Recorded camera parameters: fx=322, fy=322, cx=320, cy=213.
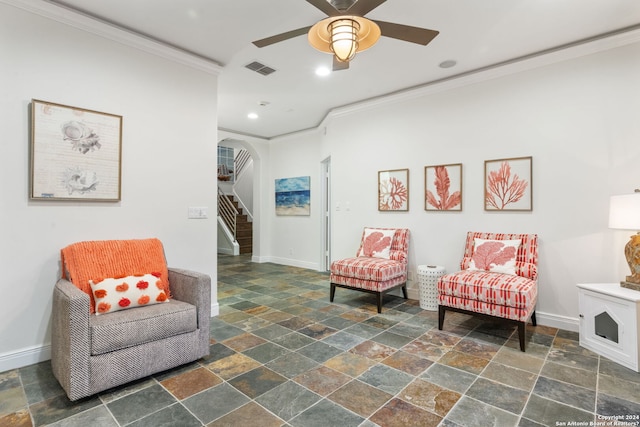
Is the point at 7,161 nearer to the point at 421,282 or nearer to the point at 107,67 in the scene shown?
the point at 107,67

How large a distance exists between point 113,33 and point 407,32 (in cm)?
250

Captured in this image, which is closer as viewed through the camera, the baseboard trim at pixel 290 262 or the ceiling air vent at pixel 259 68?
the ceiling air vent at pixel 259 68

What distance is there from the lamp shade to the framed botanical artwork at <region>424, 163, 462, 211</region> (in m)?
1.42

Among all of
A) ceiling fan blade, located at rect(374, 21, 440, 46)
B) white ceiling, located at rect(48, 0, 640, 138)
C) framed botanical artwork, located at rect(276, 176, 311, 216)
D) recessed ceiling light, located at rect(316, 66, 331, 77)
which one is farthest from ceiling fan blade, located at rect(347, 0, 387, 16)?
framed botanical artwork, located at rect(276, 176, 311, 216)

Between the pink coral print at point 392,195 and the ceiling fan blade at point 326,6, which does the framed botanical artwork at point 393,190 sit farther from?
the ceiling fan blade at point 326,6

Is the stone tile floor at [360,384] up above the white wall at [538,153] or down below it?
below

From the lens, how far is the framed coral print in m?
2.46

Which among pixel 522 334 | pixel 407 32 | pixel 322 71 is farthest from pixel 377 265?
pixel 407 32

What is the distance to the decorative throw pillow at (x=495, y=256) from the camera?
10.6 feet

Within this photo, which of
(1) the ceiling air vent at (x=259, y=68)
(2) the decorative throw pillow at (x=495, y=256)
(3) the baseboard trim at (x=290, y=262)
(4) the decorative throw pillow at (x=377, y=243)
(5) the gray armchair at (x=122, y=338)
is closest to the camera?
(5) the gray armchair at (x=122, y=338)

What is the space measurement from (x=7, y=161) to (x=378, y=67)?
344cm

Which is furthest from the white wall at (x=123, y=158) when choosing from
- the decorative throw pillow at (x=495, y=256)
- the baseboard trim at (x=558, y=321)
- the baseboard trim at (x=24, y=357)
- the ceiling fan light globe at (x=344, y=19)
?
the baseboard trim at (x=558, y=321)

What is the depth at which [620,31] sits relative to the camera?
2.88 m

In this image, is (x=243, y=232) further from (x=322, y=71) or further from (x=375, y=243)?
(x=322, y=71)
